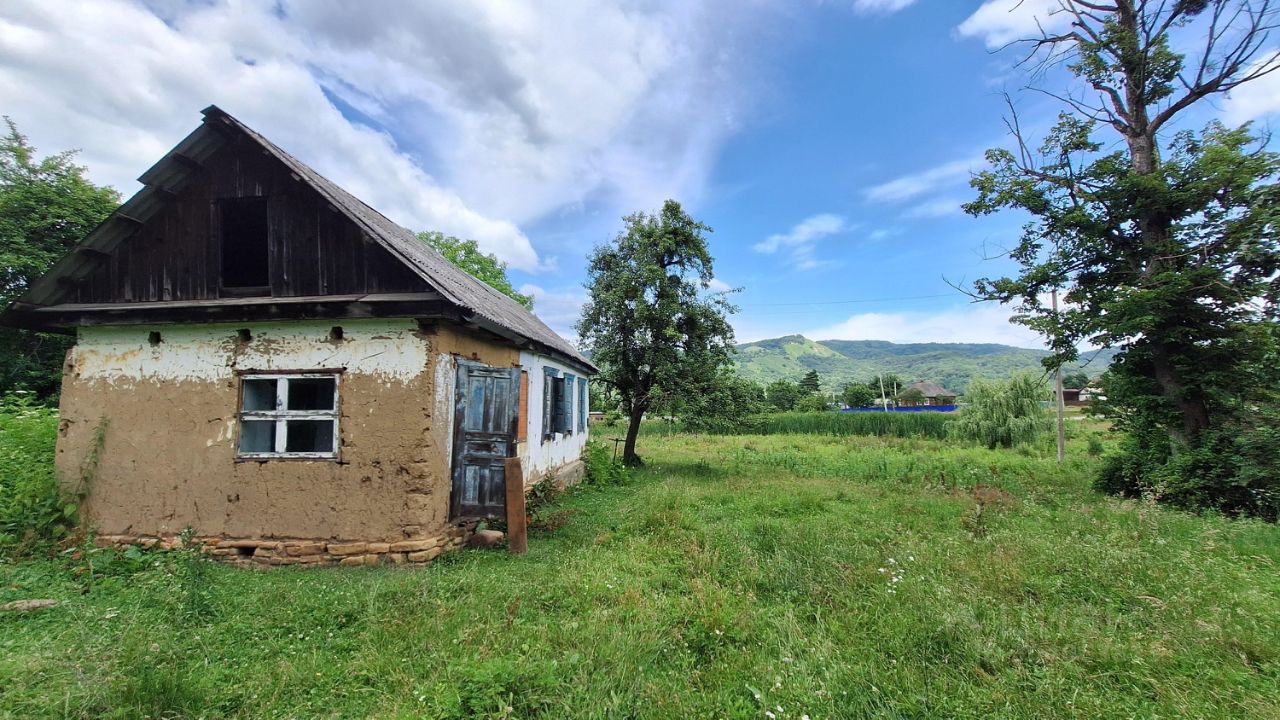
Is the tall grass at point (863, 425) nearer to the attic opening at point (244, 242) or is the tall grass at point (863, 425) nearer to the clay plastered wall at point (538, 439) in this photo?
the clay plastered wall at point (538, 439)

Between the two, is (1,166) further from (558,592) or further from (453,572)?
(558,592)

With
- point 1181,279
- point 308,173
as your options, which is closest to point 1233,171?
point 1181,279

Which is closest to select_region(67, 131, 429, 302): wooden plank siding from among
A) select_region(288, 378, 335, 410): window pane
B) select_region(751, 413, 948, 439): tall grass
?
select_region(288, 378, 335, 410): window pane

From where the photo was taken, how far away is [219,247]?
6711mm

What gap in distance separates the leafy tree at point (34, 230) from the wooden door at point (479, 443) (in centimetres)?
1538

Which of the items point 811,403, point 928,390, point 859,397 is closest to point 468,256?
point 811,403

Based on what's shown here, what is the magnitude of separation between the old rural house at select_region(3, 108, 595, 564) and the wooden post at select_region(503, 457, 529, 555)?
379 mm

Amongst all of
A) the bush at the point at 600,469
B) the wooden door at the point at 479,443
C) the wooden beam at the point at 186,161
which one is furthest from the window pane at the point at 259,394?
the bush at the point at 600,469

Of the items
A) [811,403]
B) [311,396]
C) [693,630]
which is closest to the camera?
[693,630]

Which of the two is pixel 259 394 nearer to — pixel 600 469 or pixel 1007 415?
pixel 600 469

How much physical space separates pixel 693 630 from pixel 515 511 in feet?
10.1

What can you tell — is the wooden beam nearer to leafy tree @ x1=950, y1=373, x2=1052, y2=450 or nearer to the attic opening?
the attic opening

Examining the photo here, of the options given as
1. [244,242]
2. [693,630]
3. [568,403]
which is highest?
[244,242]

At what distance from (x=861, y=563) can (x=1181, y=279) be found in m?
9.20
